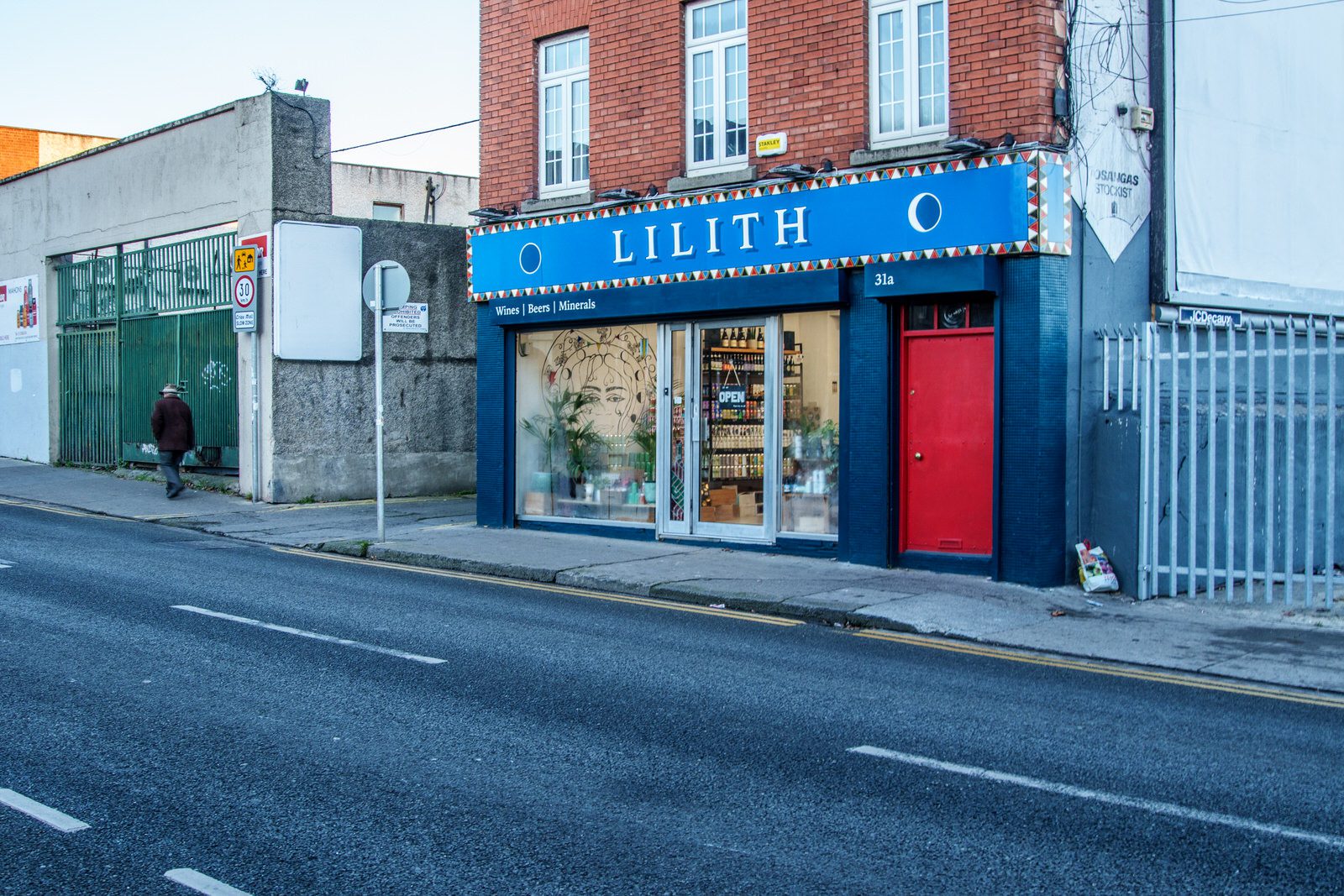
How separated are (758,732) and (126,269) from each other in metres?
18.8

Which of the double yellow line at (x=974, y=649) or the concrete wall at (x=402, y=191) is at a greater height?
the concrete wall at (x=402, y=191)

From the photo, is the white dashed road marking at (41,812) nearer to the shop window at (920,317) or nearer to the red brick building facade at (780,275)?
the red brick building facade at (780,275)

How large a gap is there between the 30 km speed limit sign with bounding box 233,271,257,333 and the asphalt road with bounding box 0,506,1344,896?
30.0ft

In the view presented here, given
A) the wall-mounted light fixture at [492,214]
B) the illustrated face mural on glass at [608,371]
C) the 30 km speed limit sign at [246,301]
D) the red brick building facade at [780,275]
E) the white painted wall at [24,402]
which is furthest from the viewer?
the white painted wall at [24,402]

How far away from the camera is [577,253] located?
15.4 meters

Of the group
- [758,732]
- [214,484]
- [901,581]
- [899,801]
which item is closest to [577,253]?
[901,581]

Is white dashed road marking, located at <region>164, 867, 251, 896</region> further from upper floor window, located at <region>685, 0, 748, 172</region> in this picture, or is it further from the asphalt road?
upper floor window, located at <region>685, 0, 748, 172</region>

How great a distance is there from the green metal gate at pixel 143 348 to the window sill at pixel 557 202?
585 centimetres

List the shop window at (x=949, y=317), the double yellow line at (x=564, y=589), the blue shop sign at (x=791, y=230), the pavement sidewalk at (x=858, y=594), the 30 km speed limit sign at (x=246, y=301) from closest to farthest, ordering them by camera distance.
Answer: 1. the pavement sidewalk at (x=858, y=594)
2. the double yellow line at (x=564, y=589)
3. the blue shop sign at (x=791, y=230)
4. the shop window at (x=949, y=317)
5. the 30 km speed limit sign at (x=246, y=301)

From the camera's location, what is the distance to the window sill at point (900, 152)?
1228 centimetres

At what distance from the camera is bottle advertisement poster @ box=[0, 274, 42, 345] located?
81.0 feet

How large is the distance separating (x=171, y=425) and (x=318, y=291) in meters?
2.95

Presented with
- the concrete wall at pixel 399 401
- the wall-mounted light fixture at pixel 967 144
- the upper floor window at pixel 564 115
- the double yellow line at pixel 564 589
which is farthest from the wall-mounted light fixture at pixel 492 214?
the wall-mounted light fixture at pixel 967 144

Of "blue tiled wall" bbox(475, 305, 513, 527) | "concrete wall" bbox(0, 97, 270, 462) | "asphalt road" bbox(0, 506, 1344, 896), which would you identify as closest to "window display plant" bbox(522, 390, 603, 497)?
"blue tiled wall" bbox(475, 305, 513, 527)
